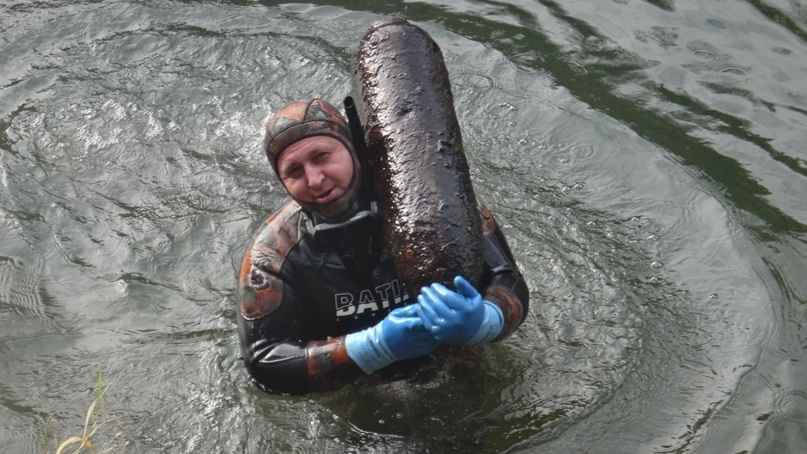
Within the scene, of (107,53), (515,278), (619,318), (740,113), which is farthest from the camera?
(107,53)

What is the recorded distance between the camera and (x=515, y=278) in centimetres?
480

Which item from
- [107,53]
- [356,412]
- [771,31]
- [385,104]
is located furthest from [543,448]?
[107,53]

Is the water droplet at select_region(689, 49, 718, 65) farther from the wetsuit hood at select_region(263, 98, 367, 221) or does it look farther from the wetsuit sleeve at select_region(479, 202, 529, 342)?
the wetsuit hood at select_region(263, 98, 367, 221)

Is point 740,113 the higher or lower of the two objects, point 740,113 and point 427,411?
the higher

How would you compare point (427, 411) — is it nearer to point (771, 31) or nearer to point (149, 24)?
point (771, 31)

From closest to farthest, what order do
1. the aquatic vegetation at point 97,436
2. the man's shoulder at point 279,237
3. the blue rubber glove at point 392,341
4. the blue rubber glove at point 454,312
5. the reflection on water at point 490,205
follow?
the blue rubber glove at point 454,312, the blue rubber glove at point 392,341, the man's shoulder at point 279,237, the aquatic vegetation at point 97,436, the reflection on water at point 490,205

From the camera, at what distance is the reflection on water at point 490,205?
509 cm

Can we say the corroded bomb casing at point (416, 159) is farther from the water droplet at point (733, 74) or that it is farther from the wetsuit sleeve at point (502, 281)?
the water droplet at point (733, 74)

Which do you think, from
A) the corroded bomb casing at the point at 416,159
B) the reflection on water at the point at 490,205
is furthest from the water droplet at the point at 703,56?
the corroded bomb casing at the point at 416,159

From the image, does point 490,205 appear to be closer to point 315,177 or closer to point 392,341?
point 315,177

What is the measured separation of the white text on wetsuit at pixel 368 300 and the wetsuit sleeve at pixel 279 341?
0.62 ft

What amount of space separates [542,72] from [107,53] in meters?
3.95

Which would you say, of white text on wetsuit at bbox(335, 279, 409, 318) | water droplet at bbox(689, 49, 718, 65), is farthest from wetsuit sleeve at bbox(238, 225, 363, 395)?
water droplet at bbox(689, 49, 718, 65)

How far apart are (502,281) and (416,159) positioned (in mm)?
739
